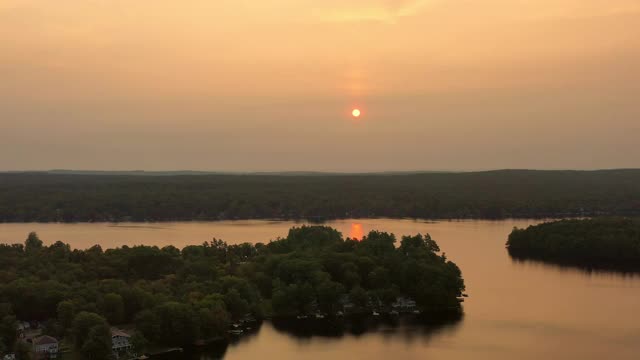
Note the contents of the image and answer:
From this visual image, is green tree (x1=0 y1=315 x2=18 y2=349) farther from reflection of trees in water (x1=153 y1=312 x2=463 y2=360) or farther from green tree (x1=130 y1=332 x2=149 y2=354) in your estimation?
reflection of trees in water (x1=153 y1=312 x2=463 y2=360)

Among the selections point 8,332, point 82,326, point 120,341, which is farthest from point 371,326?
point 8,332

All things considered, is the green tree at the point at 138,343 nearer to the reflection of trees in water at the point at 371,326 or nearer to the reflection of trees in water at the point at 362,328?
the reflection of trees in water at the point at 362,328

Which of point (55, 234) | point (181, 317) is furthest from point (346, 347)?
point (55, 234)

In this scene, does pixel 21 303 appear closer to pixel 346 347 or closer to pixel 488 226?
pixel 346 347

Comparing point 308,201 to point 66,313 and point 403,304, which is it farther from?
point 66,313

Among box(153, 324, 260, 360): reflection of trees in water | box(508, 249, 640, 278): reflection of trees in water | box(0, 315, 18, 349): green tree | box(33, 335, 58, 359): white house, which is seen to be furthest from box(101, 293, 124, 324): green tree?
box(508, 249, 640, 278): reflection of trees in water

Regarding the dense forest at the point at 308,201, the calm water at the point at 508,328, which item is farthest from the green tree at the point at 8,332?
the dense forest at the point at 308,201

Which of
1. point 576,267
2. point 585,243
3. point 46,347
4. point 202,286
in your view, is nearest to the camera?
point 46,347

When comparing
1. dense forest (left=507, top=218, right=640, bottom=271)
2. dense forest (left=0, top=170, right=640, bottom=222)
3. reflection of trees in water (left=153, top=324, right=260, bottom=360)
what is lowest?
reflection of trees in water (left=153, top=324, right=260, bottom=360)
